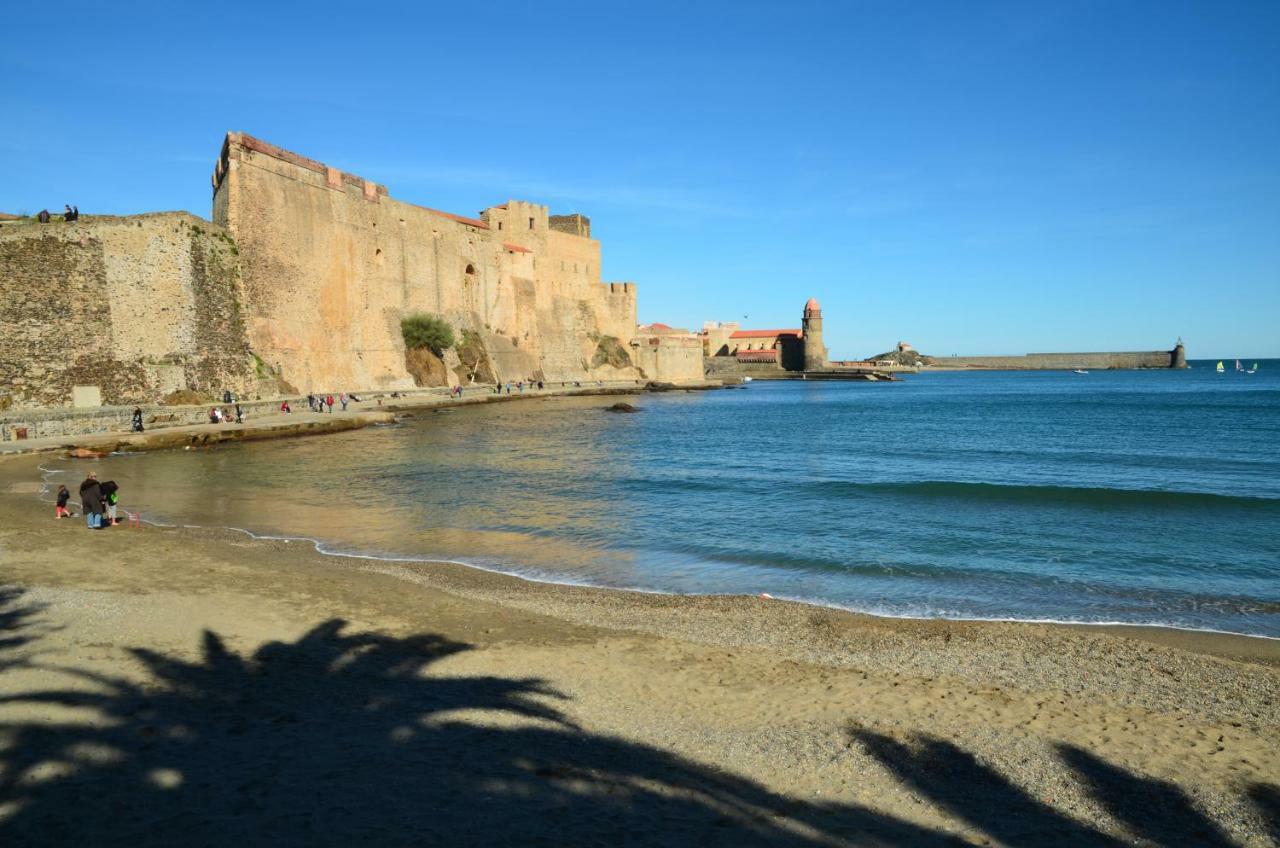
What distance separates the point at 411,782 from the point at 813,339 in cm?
9977

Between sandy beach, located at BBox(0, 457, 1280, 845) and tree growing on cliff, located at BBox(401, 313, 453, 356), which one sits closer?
sandy beach, located at BBox(0, 457, 1280, 845)

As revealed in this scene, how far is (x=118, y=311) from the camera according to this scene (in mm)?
24344

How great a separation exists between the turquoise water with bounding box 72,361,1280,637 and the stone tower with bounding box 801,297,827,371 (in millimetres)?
69555

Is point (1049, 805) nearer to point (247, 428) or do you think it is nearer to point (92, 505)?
point (92, 505)

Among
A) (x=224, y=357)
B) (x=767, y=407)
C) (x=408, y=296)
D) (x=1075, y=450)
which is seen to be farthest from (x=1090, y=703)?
(x=767, y=407)

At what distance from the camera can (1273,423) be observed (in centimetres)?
3494

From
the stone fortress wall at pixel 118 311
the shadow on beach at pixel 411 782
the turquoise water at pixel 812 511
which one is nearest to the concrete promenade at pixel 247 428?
the turquoise water at pixel 812 511

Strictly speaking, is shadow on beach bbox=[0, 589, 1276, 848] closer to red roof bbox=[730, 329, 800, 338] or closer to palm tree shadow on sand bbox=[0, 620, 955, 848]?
palm tree shadow on sand bbox=[0, 620, 955, 848]

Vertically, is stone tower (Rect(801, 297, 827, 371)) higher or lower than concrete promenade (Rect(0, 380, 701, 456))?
higher

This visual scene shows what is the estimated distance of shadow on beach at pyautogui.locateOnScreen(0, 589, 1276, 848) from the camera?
11.6 ft

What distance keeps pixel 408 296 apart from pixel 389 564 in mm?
35849

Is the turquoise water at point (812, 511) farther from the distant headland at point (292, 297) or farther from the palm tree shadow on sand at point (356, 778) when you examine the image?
the distant headland at point (292, 297)

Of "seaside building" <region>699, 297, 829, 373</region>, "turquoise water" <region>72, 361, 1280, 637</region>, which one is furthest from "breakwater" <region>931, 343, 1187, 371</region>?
"turquoise water" <region>72, 361, 1280, 637</region>

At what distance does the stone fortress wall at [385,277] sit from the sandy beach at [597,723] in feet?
86.4
